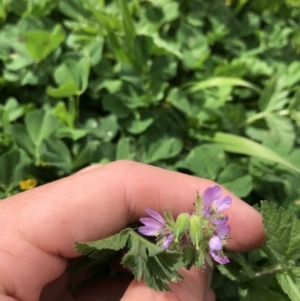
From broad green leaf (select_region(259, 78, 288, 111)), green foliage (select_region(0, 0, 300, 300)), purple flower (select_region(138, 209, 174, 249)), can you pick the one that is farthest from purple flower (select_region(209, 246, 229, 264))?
broad green leaf (select_region(259, 78, 288, 111))

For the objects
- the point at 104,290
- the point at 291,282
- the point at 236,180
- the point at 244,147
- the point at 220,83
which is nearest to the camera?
the point at 291,282

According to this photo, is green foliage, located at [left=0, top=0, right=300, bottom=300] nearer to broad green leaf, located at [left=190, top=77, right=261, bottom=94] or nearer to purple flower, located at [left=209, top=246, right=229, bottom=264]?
broad green leaf, located at [left=190, top=77, right=261, bottom=94]

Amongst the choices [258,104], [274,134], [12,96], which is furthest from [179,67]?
[12,96]

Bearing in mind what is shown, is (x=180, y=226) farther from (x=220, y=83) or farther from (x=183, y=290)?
(x=220, y=83)

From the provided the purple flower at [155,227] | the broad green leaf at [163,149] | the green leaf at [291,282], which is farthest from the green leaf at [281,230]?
the broad green leaf at [163,149]

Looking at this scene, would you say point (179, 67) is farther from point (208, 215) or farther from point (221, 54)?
point (208, 215)

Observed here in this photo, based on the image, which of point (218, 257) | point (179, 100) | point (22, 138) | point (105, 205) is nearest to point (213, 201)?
point (218, 257)
